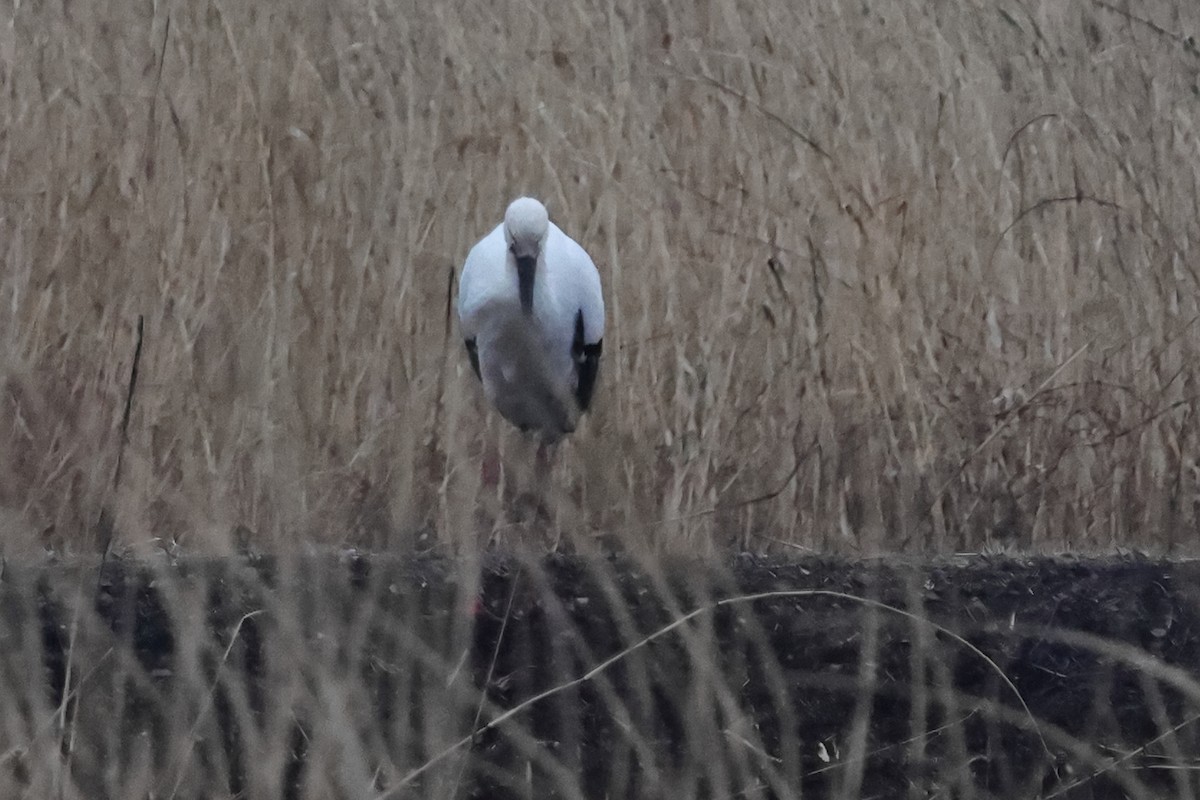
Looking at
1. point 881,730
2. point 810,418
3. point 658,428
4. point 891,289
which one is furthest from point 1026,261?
point 881,730

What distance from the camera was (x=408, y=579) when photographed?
2.16 metres

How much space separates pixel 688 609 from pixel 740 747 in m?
0.44

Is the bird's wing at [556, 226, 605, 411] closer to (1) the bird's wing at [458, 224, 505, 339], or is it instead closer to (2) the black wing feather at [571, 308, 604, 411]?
(2) the black wing feather at [571, 308, 604, 411]

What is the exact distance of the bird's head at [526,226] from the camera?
307 cm

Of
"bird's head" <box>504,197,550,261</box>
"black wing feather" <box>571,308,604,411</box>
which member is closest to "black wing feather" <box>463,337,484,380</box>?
"black wing feather" <box>571,308,604,411</box>

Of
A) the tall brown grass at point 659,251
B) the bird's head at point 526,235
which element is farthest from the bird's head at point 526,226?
the tall brown grass at point 659,251

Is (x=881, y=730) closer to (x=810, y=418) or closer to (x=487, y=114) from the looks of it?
(x=810, y=418)

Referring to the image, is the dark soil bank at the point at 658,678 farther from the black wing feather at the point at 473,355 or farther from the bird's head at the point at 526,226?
the black wing feather at the point at 473,355

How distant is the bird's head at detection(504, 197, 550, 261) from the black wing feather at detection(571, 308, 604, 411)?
0.28 m

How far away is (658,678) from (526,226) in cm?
140

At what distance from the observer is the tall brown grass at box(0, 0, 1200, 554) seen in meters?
3.06

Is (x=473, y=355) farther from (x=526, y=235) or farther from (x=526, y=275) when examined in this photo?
(x=526, y=235)

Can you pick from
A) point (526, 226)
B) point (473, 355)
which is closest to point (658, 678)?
point (526, 226)

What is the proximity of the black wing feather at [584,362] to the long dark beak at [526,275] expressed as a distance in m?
0.17
